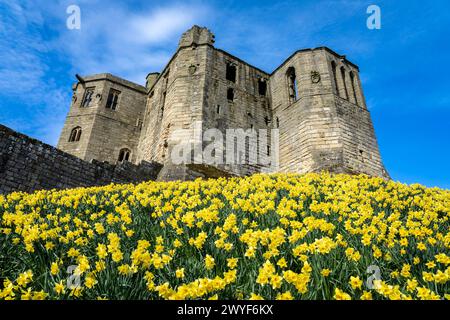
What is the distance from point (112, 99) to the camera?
27.2 meters

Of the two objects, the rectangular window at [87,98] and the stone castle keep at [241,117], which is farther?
the rectangular window at [87,98]

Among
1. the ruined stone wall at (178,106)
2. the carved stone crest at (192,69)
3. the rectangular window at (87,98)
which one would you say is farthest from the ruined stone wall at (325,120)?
the rectangular window at (87,98)

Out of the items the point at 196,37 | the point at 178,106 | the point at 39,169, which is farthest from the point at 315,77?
the point at 39,169

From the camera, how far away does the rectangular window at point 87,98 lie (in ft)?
87.5

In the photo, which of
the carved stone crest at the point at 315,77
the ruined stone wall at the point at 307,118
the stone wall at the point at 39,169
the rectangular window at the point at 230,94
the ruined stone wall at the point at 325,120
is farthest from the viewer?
the rectangular window at the point at 230,94

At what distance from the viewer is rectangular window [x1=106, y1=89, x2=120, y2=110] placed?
2666 centimetres

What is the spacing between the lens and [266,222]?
418 cm

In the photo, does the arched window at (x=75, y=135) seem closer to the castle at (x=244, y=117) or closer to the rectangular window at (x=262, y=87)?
the castle at (x=244, y=117)

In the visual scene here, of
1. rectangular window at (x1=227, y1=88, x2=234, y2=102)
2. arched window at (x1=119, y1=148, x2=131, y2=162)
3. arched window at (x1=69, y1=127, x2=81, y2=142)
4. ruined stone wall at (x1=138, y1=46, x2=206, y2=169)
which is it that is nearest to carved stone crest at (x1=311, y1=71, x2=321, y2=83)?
rectangular window at (x1=227, y1=88, x2=234, y2=102)

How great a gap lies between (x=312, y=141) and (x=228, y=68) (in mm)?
9316

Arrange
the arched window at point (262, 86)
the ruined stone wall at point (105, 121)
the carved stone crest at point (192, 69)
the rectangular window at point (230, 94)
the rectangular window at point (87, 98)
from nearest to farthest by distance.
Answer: the carved stone crest at point (192, 69), the rectangular window at point (230, 94), the arched window at point (262, 86), the ruined stone wall at point (105, 121), the rectangular window at point (87, 98)

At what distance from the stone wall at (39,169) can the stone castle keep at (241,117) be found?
2.00ft

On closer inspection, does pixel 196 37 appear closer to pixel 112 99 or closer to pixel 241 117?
pixel 241 117
